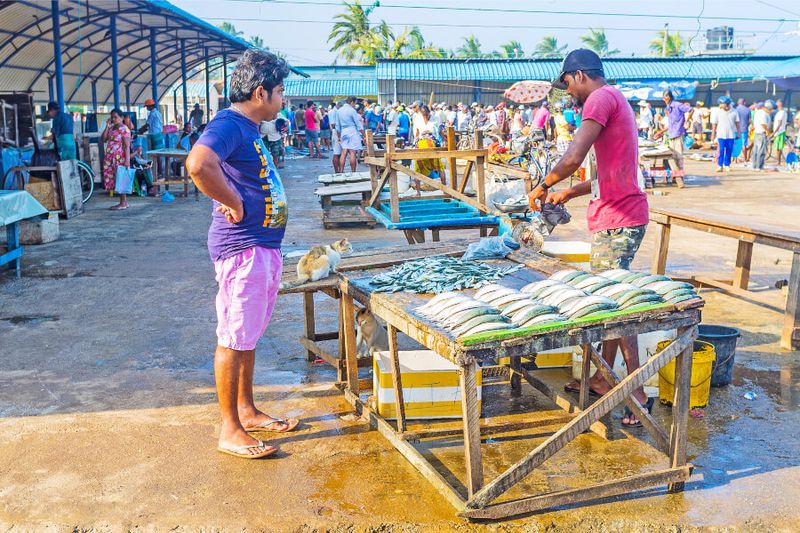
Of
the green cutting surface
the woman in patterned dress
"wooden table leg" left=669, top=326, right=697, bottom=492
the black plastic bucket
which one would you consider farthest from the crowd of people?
the green cutting surface

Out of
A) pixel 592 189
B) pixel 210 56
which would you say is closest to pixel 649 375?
Result: pixel 592 189

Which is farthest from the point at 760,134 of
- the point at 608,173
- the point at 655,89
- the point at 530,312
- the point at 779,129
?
the point at 530,312

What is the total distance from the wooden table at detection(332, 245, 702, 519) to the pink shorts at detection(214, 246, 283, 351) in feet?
2.02

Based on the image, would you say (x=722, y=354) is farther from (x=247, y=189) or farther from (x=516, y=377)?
(x=247, y=189)

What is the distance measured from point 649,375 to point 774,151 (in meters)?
27.1

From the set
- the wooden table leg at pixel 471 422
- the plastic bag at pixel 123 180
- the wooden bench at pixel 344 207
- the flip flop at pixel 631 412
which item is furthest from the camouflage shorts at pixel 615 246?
the plastic bag at pixel 123 180

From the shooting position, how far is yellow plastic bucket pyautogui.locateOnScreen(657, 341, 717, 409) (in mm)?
4773

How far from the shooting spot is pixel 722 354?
5.23m

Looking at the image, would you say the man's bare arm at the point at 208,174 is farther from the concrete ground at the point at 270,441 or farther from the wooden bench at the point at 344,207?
the wooden bench at the point at 344,207

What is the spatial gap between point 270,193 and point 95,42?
20.8m

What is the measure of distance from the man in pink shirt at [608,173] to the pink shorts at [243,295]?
1.66 metres

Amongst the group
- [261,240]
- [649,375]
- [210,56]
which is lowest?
[649,375]

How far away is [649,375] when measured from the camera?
12.2 ft

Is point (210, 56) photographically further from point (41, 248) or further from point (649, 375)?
point (649, 375)
